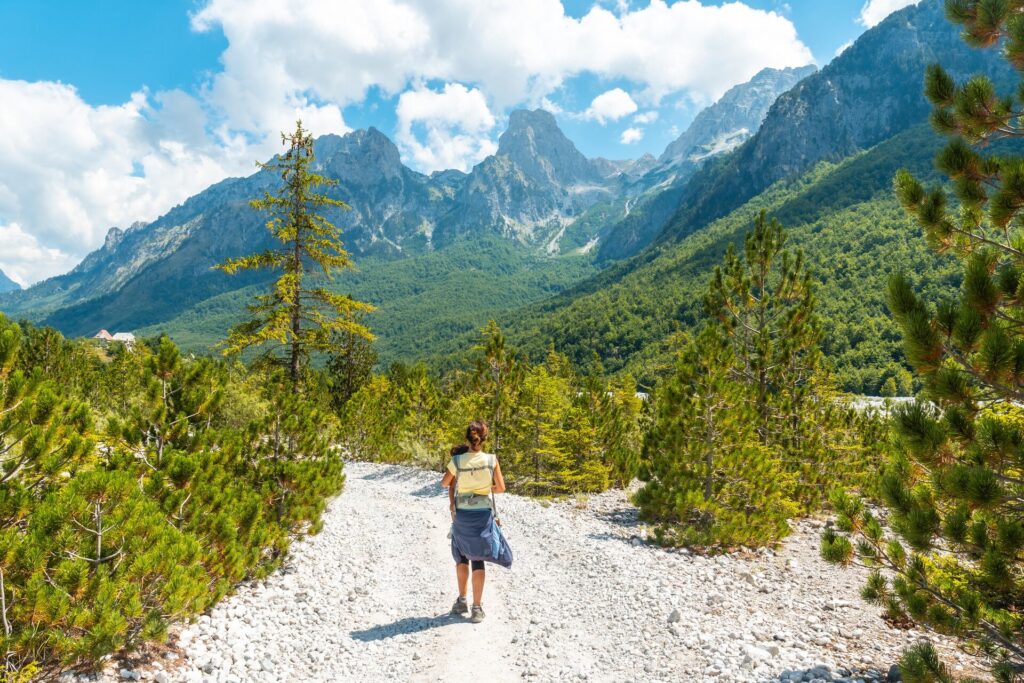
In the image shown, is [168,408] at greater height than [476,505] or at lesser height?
greater

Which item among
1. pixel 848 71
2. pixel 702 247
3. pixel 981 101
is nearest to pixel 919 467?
pixel 981 101

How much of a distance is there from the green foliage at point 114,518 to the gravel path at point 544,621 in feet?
1.94

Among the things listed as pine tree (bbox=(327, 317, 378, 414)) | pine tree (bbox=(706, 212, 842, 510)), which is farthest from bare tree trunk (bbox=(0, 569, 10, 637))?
pine tree (bbox=(327, 317, 378, 414))

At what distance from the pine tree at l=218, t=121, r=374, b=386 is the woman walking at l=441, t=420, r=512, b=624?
1217cm

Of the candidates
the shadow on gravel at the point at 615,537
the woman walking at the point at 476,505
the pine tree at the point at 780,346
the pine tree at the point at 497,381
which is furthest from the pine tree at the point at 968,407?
the pine tree at the point at 497,381

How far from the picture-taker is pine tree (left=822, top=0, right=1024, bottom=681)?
12.5ft

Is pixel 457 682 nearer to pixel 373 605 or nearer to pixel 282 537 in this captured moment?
pixel 373 605

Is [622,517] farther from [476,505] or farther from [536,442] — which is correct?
[476,505]

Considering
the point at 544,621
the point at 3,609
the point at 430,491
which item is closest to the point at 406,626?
the point at 544,621

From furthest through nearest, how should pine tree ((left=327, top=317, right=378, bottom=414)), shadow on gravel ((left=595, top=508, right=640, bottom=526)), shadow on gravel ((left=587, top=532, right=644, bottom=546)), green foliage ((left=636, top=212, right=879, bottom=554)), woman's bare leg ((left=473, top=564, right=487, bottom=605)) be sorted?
pine tree ((left=327, top=317, right=378, bottom=414))
shadow on gravel ((left=595, top=508, right=640, bottom=526))
green foliage ((left=636, top=212, right=879, bottom=554))
shadow on gravel ((left=587, top=532, right=644, bottom=546))
woman's bare leg ((left=473, top=564, right=487, bottom=605))

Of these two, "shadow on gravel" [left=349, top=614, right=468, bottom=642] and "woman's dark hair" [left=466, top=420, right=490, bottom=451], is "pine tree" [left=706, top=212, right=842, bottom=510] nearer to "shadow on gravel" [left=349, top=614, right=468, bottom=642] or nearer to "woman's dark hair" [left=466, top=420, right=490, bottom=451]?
"woman's dark hair" [left=466, top=420, right=490, bottom=451]

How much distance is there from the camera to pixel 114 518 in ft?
15.8

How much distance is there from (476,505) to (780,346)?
38.6 feet

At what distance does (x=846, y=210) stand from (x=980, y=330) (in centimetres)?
14147
